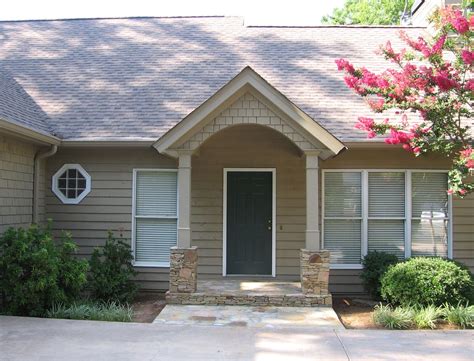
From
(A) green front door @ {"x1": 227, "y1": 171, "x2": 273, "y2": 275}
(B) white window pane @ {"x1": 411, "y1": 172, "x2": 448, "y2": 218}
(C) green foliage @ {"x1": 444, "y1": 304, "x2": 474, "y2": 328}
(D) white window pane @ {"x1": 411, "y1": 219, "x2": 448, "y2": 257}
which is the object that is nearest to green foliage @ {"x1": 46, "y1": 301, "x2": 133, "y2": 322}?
(A) green front door @ {"x1": 227, "y1": 171, "x2": 273, "y2": 275}

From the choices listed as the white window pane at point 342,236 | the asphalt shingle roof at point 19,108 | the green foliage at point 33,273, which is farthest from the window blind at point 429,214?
the asphalt shingle roof at point 19,108

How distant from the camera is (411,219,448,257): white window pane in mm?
9148

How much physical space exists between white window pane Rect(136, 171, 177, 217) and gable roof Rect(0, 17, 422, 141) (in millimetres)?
832

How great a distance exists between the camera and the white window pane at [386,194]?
9.21 meters

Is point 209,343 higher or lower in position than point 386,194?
lower

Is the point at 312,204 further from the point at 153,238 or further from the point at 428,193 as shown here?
the point at 153,238

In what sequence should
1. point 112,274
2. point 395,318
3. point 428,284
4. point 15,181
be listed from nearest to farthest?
1. point 395,318
2. point 428,284
3. point 15,181
4. point 112,274

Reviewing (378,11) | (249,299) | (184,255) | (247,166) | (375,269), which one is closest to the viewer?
(249,299)

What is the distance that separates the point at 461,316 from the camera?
694 cm

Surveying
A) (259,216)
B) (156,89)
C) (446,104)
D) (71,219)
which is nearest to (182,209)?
(259,216)

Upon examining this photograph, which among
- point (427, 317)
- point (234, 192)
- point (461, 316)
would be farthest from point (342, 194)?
point (461, 316)

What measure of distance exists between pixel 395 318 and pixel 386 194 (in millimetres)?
2924

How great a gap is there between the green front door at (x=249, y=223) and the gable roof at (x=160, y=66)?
159cm

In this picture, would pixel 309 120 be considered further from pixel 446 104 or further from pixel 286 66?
pixel 286 66
